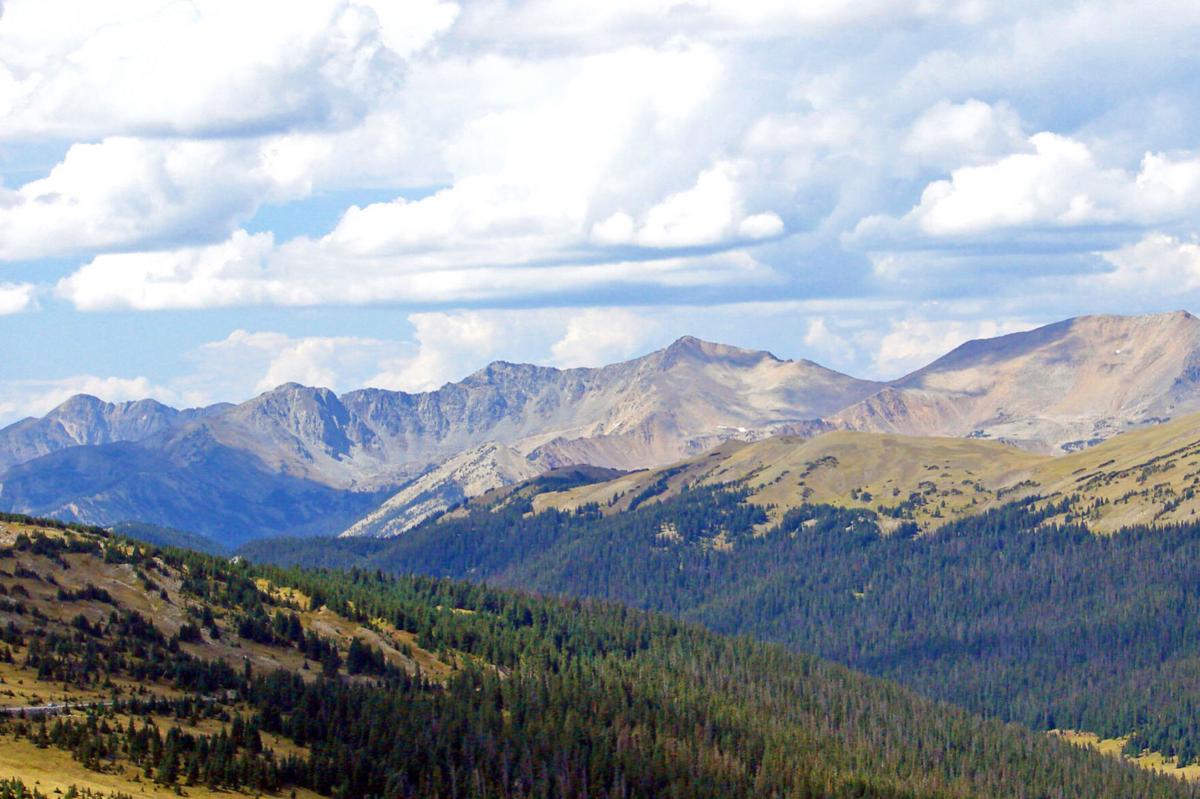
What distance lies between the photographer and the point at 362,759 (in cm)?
19112

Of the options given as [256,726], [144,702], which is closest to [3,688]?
[144,702]

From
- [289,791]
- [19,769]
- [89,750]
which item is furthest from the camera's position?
[289,791]

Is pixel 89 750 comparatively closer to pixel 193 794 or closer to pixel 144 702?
pixel 193 794

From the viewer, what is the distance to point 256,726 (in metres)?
198

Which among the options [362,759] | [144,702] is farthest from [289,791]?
[144,702]

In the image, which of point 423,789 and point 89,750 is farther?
point 423,789

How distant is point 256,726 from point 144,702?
14.9 m

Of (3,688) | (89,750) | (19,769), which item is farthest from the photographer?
(3,688)

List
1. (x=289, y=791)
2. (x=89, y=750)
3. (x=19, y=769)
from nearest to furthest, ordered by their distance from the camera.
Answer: (x=19, y=769)
(x=89, y=750)
(x=289, y=791)

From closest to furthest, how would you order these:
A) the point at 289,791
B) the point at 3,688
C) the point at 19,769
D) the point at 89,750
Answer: the point at 19,769 < the point at 89,750 < the point at 289,791 < the point at 3,688

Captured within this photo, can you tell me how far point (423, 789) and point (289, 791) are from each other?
22.9 metres

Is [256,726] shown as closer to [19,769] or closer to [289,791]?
[289,791]

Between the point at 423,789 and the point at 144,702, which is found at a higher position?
the point at 144,702

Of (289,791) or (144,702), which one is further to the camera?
(144,702)
